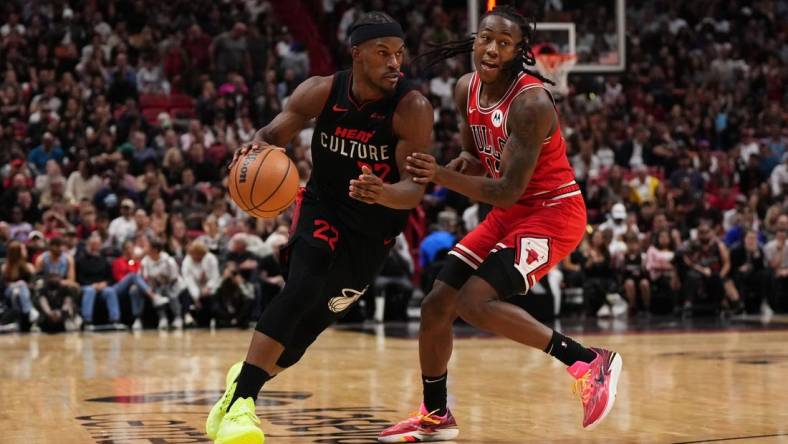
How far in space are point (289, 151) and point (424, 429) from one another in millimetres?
11535

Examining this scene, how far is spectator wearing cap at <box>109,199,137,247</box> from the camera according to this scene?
15.1 m

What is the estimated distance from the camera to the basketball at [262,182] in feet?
18.2

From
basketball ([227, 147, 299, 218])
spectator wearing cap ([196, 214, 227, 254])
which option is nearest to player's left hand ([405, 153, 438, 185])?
basketball ([227, 147, 299, 218])

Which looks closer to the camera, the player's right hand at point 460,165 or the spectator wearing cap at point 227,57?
the player's right hand at point 460,165

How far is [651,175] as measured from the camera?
61.8ft

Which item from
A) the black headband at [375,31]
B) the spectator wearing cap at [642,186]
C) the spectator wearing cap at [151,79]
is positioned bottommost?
the spectator wearing cap at [642,186]

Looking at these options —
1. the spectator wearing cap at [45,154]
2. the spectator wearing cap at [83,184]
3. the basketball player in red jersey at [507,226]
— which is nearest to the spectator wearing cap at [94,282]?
the spectator wearing cap at [83,184]

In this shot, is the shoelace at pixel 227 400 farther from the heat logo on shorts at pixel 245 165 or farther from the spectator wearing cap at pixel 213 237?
the spectator wearing cap at pixel 213 237

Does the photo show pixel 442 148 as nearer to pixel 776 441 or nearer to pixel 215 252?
pixel 215 252

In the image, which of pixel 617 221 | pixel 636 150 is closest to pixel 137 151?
pixel 617 221

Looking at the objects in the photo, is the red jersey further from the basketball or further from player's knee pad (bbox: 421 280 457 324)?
the basketball

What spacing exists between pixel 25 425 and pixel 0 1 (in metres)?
15.1

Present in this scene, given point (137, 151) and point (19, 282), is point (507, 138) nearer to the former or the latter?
point (19, 282)

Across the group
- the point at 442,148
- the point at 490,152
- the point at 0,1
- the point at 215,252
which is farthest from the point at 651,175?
the point at 490,152
